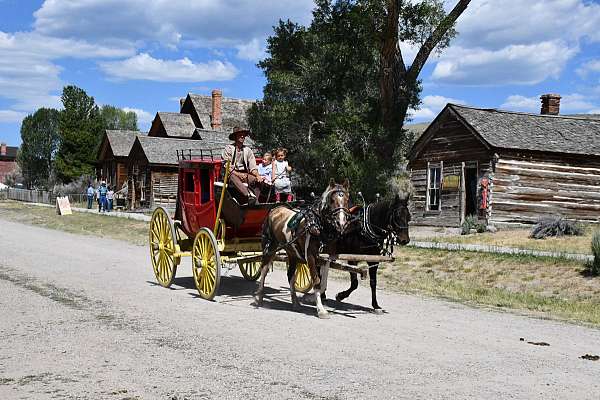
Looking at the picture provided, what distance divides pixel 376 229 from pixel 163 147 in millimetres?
43358

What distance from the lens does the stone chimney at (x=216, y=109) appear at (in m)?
64.9

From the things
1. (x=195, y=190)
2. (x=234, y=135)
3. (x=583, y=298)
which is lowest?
(x=583, y=298)

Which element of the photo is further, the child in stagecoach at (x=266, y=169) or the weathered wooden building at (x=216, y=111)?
the weathered wooden building at (x=216, y=111)

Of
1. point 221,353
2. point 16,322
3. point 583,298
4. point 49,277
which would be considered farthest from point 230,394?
point 583,298

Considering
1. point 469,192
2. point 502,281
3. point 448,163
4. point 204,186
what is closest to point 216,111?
point 448,163

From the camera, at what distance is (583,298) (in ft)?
47.7

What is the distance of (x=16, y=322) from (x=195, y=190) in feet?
14.8

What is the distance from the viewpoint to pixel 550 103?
3875 centimetres

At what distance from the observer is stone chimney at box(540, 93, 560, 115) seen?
38.6 m

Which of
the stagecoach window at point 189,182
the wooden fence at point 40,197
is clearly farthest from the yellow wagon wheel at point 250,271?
the wooden fence at point 40,197

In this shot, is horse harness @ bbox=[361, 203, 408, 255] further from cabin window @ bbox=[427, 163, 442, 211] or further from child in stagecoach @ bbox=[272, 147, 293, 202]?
cabin window @ bbox=[427, 163, 442, 211]

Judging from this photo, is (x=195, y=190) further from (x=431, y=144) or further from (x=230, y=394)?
(x=431, y=144)

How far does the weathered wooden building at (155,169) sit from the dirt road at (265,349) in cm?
3784

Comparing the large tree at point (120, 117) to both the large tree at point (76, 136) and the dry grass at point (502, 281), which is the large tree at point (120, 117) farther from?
the dry grass at point (502, 281)
